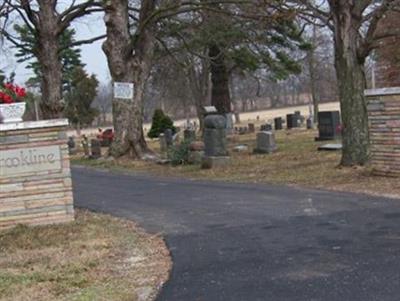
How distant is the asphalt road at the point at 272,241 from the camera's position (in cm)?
569

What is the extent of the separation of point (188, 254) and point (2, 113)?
395 centimetres

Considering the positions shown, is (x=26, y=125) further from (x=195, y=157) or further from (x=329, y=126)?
(x=329, y=126)

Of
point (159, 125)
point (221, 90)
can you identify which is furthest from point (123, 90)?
point (159, 125)

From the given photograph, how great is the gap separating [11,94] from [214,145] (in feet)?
28.5

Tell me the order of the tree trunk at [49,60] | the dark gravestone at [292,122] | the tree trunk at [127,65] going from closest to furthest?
1. the tree trunk at [49,60]
2. the tree trunk at [127,65]
3. the dark gravestone at [292,122]

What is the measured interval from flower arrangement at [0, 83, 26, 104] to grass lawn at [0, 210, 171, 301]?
7.64ft

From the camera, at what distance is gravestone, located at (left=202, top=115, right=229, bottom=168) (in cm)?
1889

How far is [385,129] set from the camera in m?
13.1

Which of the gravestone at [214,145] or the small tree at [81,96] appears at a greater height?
the small tree at [81,96]

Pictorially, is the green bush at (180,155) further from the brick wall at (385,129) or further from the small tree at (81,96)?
the small tree at (81,96)

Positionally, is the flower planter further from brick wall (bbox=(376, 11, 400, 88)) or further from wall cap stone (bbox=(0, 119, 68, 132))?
brick wall (bbox=(376, 11, 400, 88))

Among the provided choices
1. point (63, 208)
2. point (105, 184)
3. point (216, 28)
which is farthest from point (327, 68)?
point (63, 208)

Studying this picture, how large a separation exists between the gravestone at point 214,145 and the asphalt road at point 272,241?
5.61 meters

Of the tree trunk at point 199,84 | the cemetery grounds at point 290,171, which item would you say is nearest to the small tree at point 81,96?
the tree trunk at point 199,84
